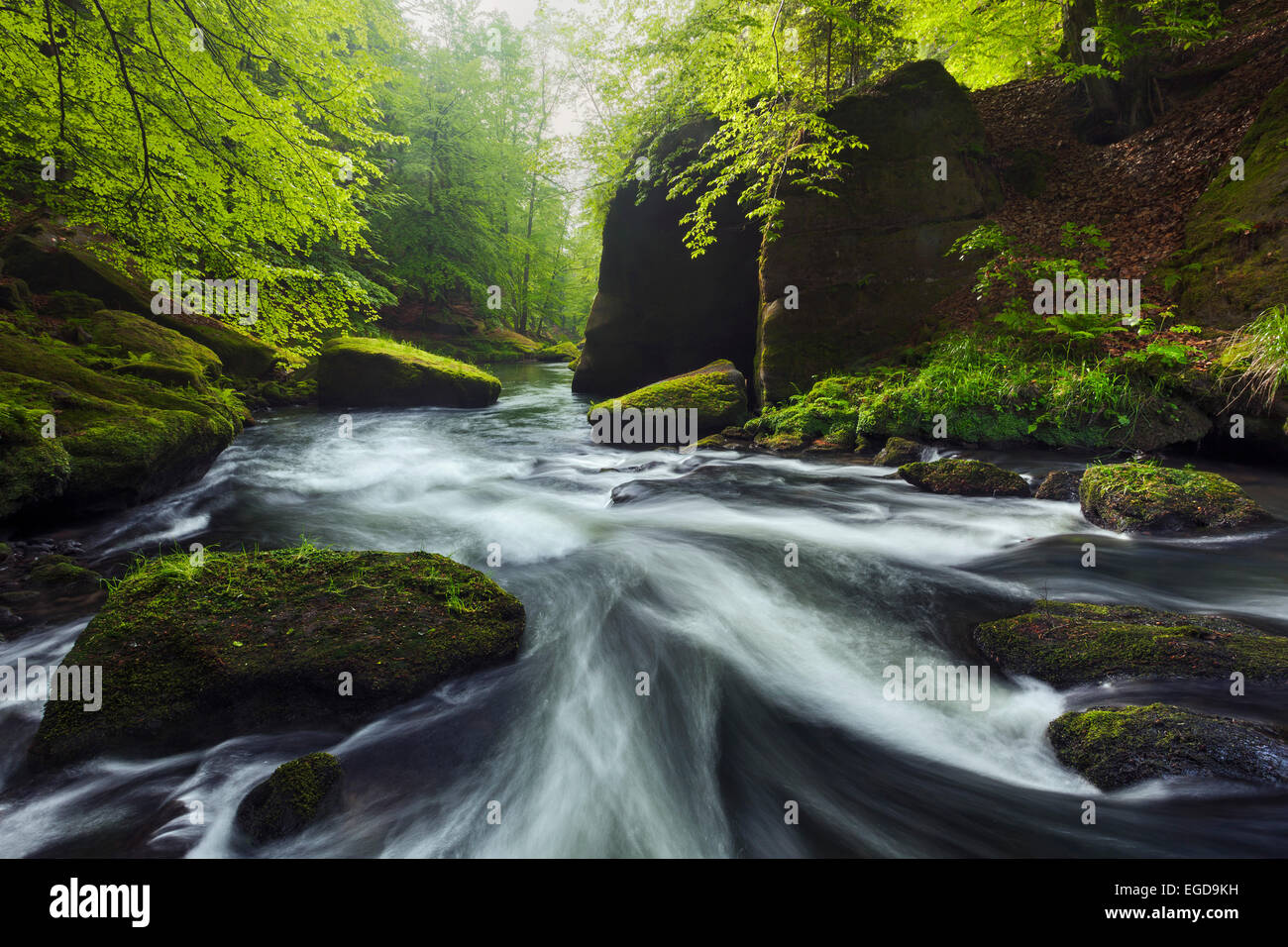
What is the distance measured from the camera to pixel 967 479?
6.42m

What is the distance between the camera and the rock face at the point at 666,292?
14.0 metres

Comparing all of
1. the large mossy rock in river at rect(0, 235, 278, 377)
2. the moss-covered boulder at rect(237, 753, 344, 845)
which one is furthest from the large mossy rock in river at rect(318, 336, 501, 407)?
the moss-covered boulder at rect(237, 753, 344, 845)

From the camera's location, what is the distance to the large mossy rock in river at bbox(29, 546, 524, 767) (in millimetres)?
2766

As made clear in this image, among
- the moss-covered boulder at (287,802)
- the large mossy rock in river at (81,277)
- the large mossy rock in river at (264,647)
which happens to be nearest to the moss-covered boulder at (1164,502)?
the large mossy rock in river at (264,647)

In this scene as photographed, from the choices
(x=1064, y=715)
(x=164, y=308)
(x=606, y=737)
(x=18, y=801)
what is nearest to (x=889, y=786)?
(x=1064, y=715)

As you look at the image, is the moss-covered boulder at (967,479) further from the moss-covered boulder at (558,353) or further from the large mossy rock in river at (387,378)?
the moss-covered boulder at (558,353)

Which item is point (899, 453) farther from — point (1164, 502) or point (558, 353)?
point (558, 353)

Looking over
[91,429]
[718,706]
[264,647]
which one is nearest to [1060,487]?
[718,706]

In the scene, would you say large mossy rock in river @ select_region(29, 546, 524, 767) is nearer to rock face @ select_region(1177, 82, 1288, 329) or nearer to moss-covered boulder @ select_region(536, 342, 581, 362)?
rock face @ select_region(1177, 82, 1288, 329)

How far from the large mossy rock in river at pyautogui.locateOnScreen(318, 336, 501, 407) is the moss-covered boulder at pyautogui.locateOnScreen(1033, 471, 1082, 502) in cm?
1239

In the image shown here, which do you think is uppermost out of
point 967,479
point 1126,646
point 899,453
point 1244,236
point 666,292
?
point 666,292

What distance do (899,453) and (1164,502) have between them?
313 centimetres

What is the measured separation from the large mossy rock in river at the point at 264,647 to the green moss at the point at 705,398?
7.29 meters
